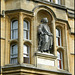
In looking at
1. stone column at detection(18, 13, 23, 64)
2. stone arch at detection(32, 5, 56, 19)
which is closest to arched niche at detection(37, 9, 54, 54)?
stone arch at detection(32, 5, 56, 19)

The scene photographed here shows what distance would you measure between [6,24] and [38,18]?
1.93 m

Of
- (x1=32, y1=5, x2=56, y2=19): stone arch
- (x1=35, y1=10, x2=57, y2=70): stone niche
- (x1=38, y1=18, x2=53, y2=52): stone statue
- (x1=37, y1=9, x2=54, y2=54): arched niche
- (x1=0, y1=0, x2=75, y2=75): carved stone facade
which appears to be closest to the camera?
(x1=0, y1=0, x2=75, y2=75): carved stone facade

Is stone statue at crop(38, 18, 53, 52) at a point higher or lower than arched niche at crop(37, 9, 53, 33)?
lower

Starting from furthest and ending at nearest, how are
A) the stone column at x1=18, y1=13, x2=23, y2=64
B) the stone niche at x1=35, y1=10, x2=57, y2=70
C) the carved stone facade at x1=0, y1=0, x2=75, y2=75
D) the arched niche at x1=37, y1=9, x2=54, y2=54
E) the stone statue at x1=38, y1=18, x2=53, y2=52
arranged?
the arched niche at x1=37, y1=9, x2=54, y2=54
the stone statue at x1=38, y1=18, x2=53, y2=52
the stone niche at x1=35, y1=10, x2=57, y2=70
the carved stone facade at x1=0, y1=0, x2=75, y2=75
the stone column at x1=18, y1=13, x2=23, y2=64

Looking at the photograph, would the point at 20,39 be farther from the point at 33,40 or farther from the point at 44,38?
the point at 44,38

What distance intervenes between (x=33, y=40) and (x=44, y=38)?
24.7 inches

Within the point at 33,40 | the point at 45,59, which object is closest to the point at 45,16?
the point at 33,40

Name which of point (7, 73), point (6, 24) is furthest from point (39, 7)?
point (7, 73)

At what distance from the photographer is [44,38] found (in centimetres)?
1925

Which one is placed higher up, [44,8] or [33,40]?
[44,8]

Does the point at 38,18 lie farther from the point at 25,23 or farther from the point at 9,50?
the point at 9,50

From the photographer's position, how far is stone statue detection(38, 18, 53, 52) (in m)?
19.2

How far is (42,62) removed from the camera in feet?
61.7

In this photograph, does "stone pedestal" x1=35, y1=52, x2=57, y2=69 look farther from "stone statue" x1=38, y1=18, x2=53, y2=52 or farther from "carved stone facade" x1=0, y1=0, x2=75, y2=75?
"stone statue" x1=38, y1=18, x2=53, y2=52
